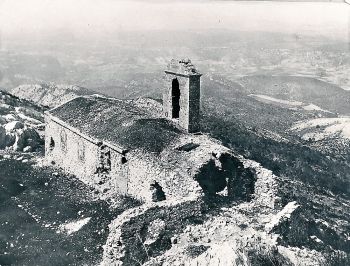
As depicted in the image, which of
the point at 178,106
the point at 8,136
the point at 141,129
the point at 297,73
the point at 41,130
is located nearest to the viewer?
the point at 141,129

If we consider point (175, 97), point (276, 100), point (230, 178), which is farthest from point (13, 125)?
point (276, 100)

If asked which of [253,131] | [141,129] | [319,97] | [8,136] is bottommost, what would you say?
[319,97]

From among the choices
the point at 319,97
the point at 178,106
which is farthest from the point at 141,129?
the point at 319,97

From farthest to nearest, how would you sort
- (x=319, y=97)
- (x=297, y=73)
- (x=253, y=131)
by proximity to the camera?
(x=297, y=73) → (x=319, y=97) → (x=253, y=131)

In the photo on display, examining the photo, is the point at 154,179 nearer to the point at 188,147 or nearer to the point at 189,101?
the point at 188,147

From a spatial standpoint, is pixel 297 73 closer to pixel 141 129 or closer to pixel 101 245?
pixel 141 129

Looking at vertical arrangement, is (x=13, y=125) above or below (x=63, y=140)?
below

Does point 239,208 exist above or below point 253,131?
above
